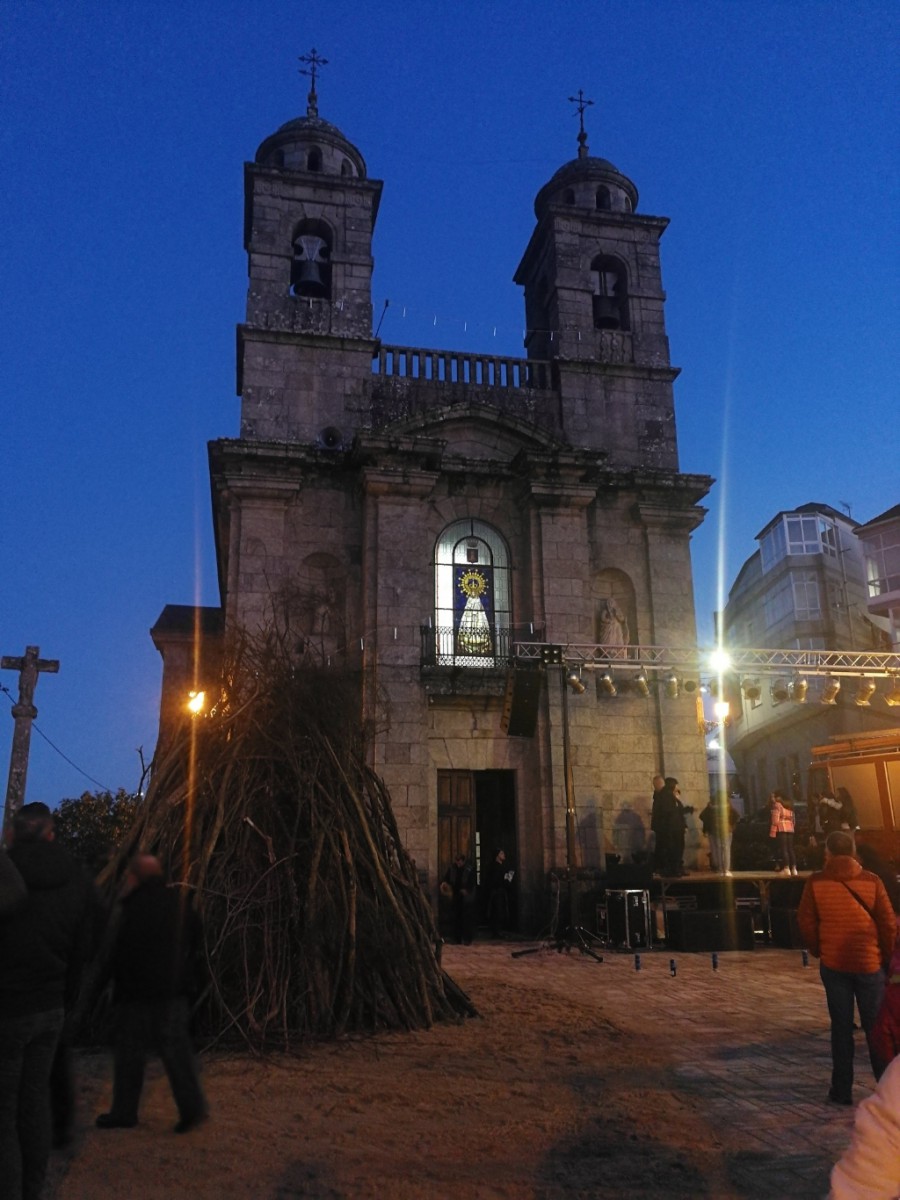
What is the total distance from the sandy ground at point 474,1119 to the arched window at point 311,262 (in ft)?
54.4

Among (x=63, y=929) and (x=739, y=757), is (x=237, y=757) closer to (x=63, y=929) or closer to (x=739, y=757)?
(x=63, y=929)

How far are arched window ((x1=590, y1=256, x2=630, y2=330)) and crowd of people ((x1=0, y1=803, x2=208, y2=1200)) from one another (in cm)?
1902

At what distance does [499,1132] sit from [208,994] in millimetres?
3019

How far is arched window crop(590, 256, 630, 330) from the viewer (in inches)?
870

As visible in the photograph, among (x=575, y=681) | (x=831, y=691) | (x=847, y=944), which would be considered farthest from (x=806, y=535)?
(x=847, y=944)

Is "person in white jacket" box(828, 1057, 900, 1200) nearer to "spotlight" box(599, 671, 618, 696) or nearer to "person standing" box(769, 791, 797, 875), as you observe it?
"spotlight" box(599, 671, 618, 696)

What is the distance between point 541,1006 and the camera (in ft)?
30.4

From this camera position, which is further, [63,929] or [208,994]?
[208,994]

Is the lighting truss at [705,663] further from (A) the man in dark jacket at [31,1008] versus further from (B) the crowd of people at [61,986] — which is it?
(A) the man in dark jacket at [31,1008]

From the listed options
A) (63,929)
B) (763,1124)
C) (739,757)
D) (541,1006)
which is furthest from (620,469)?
(739,757)

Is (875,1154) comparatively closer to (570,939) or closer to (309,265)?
(570,939)

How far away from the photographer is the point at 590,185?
22922 mm

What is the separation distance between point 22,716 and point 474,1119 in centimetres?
1746

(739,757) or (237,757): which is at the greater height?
(739,757)
